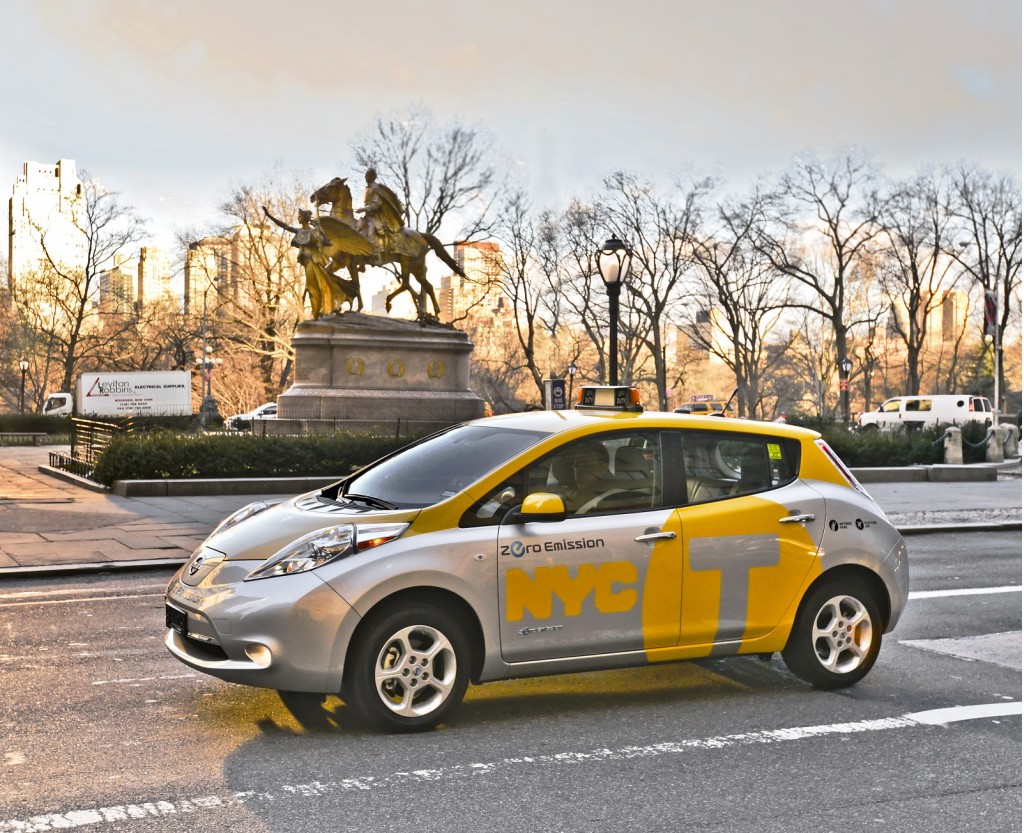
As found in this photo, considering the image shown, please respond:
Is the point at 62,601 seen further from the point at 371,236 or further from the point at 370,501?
the point at 371,236

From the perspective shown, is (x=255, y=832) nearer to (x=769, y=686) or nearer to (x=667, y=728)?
(x=667, y=728)

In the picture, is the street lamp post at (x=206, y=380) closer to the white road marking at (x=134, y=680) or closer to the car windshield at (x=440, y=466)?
the white road marking at (x=134, y=680)

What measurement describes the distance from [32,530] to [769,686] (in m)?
10.4

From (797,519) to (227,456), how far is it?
51.9ft

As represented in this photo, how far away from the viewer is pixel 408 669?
18.8 ft

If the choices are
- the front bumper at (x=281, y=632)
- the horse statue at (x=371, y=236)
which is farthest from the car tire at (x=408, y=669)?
the horse statue at (x=371, y=236)

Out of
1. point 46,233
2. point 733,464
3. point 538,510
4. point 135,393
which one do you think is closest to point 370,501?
point 538,510

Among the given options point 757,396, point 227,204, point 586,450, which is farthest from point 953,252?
point 586,450

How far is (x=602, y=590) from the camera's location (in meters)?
6.17

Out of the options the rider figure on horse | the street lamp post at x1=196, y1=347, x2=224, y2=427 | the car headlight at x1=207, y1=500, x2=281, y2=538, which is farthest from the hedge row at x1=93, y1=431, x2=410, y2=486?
the street lamp post at x1=196, y1=347, x2=224, y2=427

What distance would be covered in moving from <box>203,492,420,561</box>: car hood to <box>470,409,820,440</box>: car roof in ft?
3.33

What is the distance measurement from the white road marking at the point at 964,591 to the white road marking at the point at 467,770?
4121 mm

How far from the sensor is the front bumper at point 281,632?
18.1ft

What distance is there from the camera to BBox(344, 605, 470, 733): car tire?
5.63m
